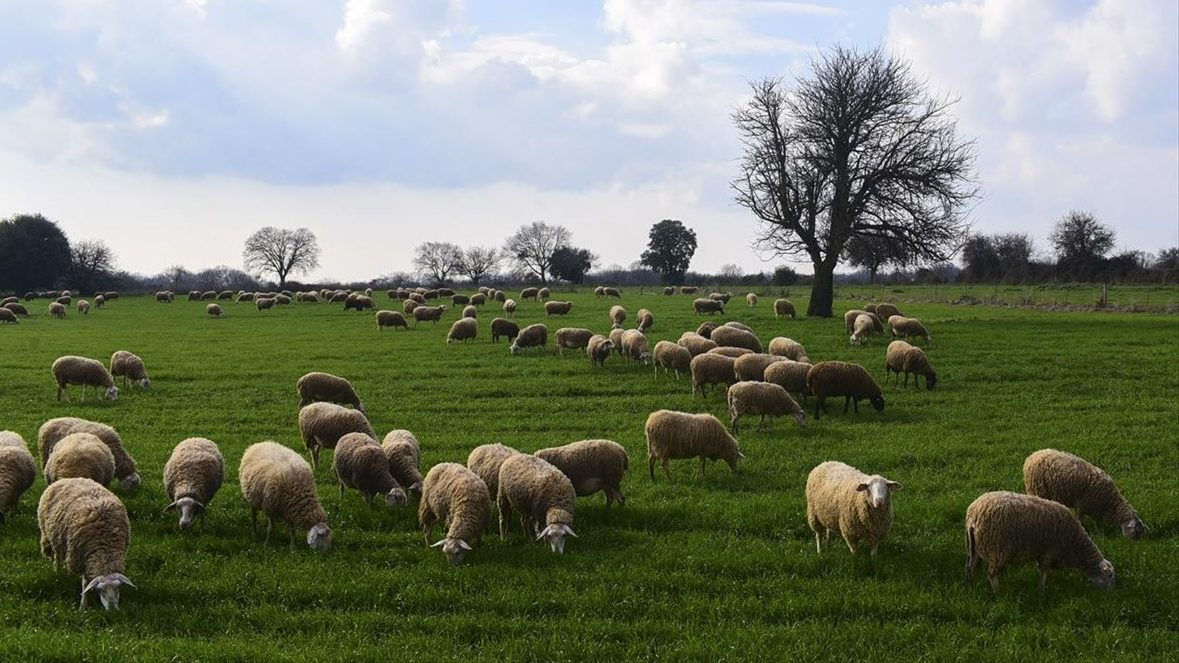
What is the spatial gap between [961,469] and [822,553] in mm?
4768

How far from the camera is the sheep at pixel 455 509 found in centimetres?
805

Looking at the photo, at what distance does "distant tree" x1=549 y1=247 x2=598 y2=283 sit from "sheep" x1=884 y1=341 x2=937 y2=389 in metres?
95.4

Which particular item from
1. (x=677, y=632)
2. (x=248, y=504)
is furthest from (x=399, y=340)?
(x=677, y=632)

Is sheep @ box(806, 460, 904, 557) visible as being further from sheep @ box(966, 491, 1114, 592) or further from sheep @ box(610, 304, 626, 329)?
sheep @ box(610, 304, 626, 329)

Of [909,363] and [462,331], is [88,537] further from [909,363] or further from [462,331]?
[462,331]

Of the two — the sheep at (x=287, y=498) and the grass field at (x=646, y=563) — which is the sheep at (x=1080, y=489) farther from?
the sheep at (x=287, y=498)

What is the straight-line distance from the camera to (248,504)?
32.0ft

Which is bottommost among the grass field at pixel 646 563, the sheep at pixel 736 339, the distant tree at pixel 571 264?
the grass field at pixel 646 563

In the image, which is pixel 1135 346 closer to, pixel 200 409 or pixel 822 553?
pixel 822 553

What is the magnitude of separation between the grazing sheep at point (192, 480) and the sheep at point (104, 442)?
3.50ft

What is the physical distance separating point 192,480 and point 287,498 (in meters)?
1.54

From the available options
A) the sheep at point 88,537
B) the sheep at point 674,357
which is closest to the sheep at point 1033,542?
the sheep at point 88,537

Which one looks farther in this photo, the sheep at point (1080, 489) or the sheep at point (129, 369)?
the sheep at point (129, 369)

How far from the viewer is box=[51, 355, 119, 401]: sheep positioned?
61.5 ft
